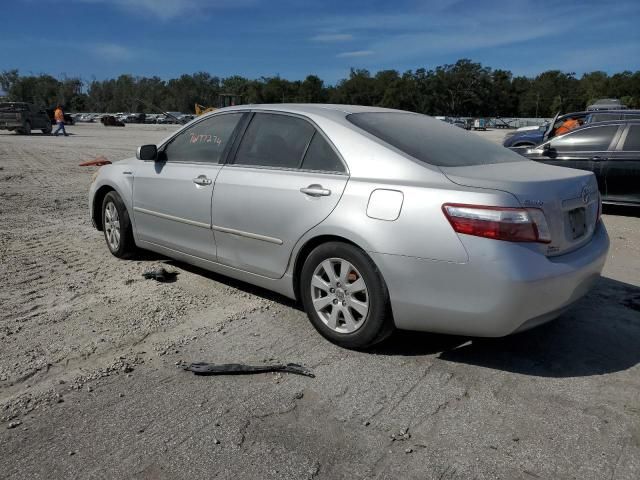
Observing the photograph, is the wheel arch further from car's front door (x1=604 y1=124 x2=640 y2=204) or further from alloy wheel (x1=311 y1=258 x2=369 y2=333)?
car's front door (x1=604 y1=124 x2=640 y2=204)

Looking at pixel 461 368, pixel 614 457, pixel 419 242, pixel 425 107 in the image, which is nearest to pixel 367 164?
pixel 419 242

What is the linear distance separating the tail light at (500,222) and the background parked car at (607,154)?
643cm

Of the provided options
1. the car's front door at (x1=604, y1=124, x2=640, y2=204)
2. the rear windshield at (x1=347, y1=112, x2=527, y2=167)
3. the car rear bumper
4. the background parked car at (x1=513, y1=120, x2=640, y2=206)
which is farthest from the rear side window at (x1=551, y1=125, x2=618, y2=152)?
the car rear bumper

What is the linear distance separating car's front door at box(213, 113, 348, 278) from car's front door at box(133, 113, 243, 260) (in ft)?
0.58

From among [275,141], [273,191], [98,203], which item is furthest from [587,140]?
[98,203]

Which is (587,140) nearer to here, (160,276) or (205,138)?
(205,138)

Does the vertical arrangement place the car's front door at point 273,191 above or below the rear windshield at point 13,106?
below

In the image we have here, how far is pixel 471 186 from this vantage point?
3.28m

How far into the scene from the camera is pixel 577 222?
3.58 m

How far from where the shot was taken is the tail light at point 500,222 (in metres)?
3.12

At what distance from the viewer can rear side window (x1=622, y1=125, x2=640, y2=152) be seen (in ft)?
28.9

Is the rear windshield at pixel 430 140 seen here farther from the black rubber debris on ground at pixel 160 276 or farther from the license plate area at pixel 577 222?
the black rubber debris on ground at pixel 160 276

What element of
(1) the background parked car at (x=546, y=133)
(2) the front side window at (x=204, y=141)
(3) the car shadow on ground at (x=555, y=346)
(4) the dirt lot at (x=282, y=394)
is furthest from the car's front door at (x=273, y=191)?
(1) the background parked car at (x=546, y=133)

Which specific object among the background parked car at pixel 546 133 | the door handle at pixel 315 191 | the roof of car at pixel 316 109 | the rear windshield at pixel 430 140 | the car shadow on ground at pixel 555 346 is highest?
the roof of car at pixel 316 109
